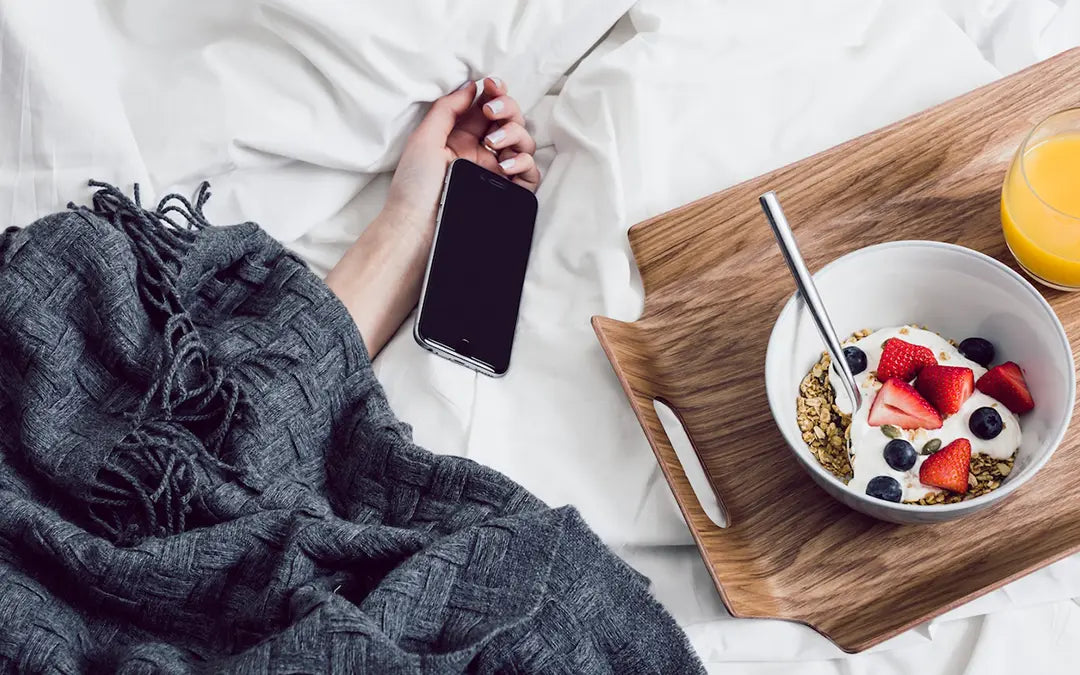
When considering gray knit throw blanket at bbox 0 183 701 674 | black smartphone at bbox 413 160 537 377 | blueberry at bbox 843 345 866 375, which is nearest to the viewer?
gray knit throw blanket at bbox 0 183 701 674

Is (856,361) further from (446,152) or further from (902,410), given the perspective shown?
(446,152)

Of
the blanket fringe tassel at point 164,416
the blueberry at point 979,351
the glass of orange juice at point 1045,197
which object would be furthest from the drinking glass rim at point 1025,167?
the blanket fringe tassel at point 164,416

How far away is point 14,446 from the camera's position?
34.9 inches

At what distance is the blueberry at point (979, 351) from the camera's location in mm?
874

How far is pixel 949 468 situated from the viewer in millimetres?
814

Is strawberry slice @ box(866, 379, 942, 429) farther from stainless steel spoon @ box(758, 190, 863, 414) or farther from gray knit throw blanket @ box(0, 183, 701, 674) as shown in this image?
gray knit throw blanket @ box(0, 183, 701, 674)

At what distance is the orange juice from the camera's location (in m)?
0.85

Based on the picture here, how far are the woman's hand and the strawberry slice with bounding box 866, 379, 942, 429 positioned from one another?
1.61 feet

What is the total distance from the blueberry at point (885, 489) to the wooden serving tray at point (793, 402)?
2.1 inches

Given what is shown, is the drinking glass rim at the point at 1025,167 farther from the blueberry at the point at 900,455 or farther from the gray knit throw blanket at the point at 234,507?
the gray knit throw blanket at the point at 234,507

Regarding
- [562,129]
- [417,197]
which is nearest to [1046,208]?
[562,129]

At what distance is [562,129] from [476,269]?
19 cm

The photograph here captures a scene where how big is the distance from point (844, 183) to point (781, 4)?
0.27 meters

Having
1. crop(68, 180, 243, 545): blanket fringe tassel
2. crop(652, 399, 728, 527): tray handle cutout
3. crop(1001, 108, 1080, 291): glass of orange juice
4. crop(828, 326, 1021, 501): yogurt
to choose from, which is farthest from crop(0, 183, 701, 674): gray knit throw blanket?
crop(1001, 108, 1080, 291): glass of orange juice
